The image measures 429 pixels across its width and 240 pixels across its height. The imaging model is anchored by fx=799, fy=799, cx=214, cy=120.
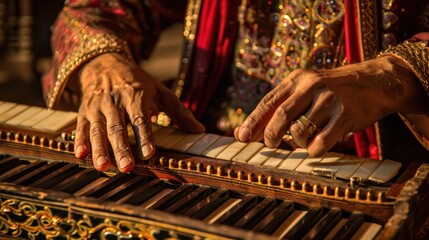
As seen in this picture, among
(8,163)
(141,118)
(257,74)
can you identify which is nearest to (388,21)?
(257,74)

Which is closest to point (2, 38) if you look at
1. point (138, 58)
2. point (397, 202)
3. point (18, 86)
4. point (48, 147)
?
point (18, 86)

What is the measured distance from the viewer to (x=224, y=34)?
166 centimetres

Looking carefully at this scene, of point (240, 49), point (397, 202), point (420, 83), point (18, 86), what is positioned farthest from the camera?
point (18, 86)

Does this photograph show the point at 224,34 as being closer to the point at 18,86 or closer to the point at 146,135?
the point at 146,135

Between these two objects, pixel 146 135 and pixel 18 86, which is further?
pixel 18 86

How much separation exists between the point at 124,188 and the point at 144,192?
1.1 inches

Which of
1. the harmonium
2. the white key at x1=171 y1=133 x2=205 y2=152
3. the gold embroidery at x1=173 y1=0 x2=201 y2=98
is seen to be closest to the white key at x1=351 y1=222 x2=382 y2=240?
the harmonium

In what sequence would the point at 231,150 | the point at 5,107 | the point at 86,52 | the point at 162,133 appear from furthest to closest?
the point at 86,52 < the point at 5,107 < the point at 162,133 < the point at 231,150

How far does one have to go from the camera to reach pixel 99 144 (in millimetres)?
1197

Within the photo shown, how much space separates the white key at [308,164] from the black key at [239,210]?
8cm

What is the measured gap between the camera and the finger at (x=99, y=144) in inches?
45.8

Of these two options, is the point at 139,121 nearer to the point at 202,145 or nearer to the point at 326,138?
the point at 202,145

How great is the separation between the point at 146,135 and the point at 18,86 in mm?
2498

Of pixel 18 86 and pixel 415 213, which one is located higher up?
pixel 415 213
